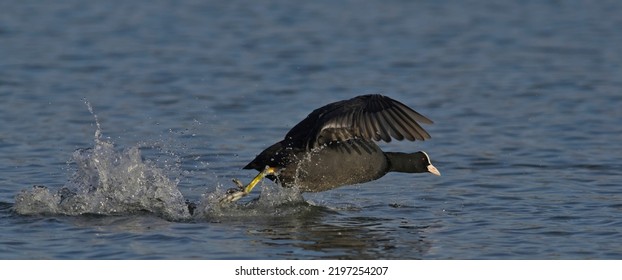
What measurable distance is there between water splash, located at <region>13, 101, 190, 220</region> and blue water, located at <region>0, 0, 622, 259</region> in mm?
14

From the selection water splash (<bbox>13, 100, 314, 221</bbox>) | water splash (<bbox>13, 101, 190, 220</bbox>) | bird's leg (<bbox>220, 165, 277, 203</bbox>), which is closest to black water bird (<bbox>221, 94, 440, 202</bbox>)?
bird's leg (<bbox>220, 165, 277, 203</bbox>)

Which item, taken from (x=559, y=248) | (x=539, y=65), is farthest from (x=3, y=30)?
(x=559, y=248)

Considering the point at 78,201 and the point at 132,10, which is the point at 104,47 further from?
the point at 78,201

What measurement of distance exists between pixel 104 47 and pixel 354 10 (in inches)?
182

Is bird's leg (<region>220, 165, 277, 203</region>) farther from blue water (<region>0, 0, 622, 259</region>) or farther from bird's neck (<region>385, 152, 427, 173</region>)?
bird's neck (<region>385, 152, 427, 173</region>)

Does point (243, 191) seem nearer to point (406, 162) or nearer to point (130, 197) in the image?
point (130, 197)

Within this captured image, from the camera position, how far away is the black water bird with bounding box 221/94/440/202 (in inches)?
262

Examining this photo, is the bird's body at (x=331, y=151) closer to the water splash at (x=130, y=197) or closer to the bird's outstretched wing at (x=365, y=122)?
the bird's outstretched wing at (x=365, y=122)

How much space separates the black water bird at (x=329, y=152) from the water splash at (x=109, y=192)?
0.45m

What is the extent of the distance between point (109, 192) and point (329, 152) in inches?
56.9

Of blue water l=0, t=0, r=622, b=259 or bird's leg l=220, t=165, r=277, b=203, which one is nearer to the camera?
blue water l=0, t=0, r=622, b=259

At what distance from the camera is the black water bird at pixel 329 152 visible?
6.66 metres

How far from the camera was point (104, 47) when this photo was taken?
14.8 meters

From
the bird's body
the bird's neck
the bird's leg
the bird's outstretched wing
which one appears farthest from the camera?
the bird's neck
